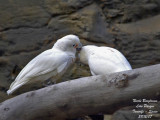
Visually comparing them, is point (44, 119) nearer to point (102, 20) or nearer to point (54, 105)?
point (54, 105)

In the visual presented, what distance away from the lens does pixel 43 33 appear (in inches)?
157

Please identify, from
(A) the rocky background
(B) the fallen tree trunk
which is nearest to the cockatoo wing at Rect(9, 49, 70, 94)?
(B) the fallen tree trunk

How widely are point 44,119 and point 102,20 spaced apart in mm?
1784

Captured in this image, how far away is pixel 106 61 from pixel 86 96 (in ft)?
1.73

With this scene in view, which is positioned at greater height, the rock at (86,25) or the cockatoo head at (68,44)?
the cockatoo head at (68,44)

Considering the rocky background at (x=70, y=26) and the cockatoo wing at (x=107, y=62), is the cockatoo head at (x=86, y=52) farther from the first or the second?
the rocky background at (x=70, y=26)

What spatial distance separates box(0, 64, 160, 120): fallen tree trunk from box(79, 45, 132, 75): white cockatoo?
1.22ft

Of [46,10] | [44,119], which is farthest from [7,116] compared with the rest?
[46,10]

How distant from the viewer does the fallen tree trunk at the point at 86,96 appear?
226 cm

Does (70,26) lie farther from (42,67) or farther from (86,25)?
(42,67)

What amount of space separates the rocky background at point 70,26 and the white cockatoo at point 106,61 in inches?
33.7

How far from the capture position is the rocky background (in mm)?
3908

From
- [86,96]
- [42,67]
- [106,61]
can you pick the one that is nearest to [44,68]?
[42,67]

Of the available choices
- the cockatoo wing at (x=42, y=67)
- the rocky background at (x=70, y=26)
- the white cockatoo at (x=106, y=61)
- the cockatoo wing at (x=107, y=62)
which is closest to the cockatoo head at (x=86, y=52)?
the white cockatoo at (x=106, y=61)
